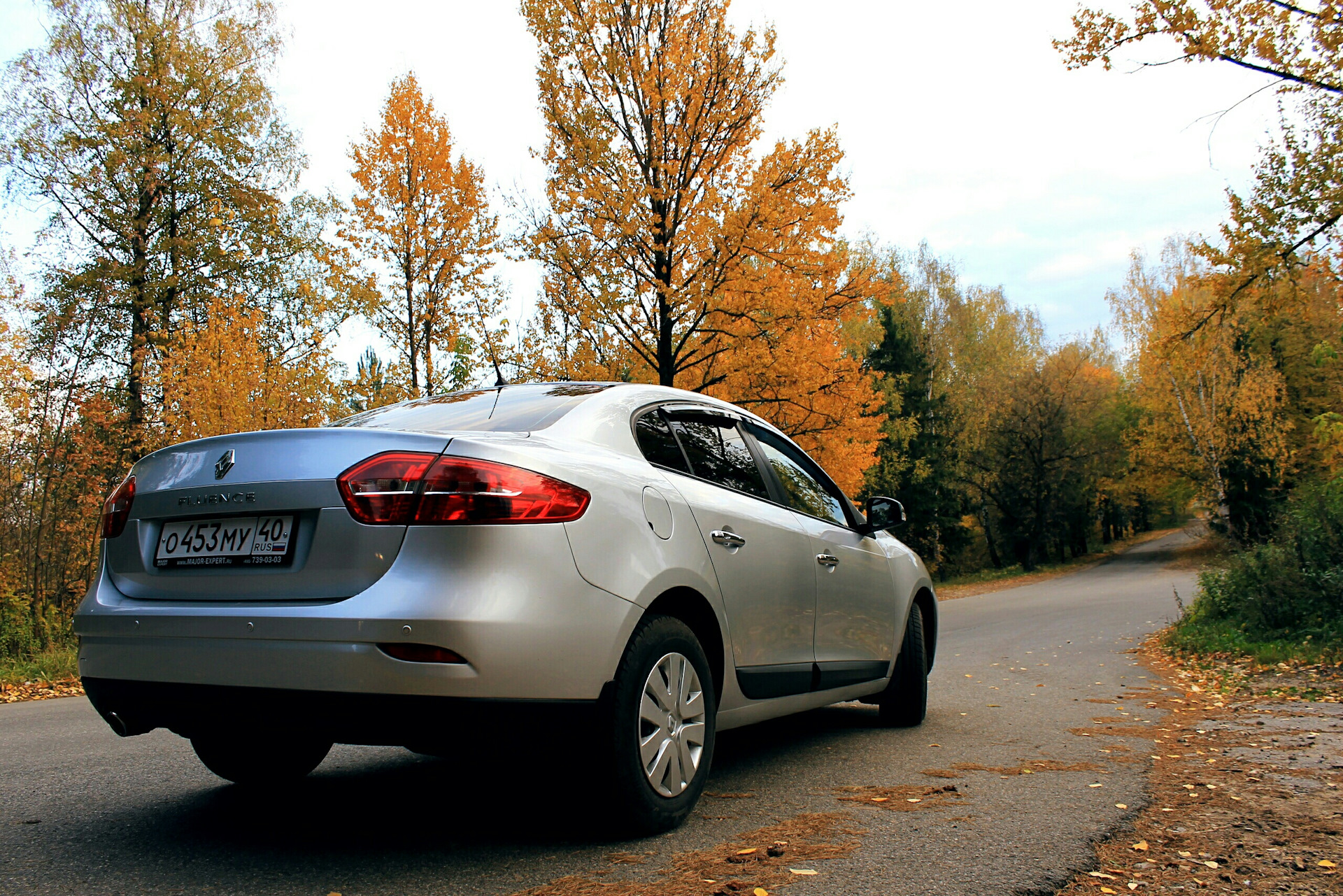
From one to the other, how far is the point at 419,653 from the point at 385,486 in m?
0.51

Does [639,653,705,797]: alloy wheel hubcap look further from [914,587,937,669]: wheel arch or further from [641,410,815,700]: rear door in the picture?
[914,587,937,669]: wheel arch

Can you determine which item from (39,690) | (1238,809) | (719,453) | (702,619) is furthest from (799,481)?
(39,690)

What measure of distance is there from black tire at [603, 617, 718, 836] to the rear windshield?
0.84 meters

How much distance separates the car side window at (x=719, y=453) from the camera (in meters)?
4.14

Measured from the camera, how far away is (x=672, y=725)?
3406mm

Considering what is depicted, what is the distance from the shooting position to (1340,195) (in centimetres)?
1139

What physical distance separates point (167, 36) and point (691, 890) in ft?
90.4

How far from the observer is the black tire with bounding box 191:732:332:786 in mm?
3984

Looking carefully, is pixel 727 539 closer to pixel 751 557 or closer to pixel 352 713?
pixel 751 557

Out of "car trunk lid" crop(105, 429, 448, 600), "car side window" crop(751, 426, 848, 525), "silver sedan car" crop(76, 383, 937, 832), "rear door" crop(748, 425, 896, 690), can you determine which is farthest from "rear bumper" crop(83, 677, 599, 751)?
"car side window" crop(751, 426, 848, 525)

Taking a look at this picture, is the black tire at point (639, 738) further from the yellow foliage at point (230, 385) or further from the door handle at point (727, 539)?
the yellow foliage at point (230, 385)

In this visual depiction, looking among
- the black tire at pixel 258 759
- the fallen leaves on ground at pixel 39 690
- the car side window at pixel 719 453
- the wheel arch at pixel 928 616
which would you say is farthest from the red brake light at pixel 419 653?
the fallen leaves on ground at pixel 39 690

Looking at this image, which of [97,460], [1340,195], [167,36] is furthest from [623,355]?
[167,36]

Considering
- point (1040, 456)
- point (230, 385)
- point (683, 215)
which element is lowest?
point (1040, 456)
